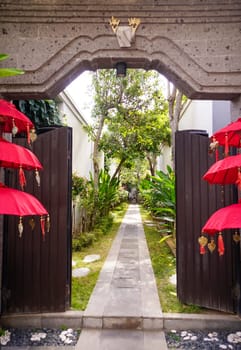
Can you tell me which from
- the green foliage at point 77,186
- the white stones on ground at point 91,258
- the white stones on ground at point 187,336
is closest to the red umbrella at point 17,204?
the white stones on ground at point 187,336

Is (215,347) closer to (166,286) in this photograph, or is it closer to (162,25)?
(166,286)

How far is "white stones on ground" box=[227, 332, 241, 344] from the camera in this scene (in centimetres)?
283

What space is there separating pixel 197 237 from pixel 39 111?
342 centimetres

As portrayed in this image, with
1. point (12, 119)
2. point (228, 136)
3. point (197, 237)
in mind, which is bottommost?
point (197, 237)

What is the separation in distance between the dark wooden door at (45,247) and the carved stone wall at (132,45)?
80cm

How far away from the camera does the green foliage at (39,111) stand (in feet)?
14.5

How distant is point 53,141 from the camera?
11.2 ft

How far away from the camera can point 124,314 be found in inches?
124

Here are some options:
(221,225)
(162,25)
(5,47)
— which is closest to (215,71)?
(162,25)

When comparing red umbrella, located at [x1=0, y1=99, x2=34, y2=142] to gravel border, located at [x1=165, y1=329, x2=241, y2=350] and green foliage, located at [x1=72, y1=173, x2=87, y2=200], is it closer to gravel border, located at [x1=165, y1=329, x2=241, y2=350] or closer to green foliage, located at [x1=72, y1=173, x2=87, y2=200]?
gravel border, located at [x1=165, y1=329, x2=241, y2=350]

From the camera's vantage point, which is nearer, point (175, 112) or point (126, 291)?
point (126, 291)

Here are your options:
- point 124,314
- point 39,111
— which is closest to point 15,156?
point 124,314

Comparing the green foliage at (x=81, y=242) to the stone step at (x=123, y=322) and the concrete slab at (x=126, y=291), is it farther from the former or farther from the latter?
the stone step at (x=123, y=322)

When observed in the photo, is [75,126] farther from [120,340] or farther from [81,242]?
[120,340]
